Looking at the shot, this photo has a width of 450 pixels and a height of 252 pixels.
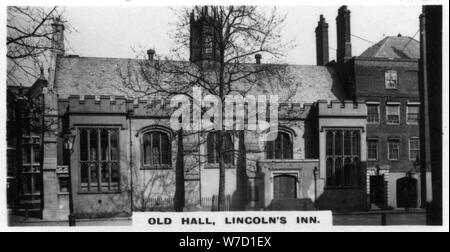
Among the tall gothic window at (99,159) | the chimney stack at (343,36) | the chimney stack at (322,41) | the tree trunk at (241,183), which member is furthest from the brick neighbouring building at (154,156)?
the chimney stack at (322,41)

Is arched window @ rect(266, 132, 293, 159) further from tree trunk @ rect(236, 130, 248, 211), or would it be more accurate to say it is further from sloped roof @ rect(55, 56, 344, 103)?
sloped roof @ rect(55, 56, 344, 103)

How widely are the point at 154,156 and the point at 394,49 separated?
1777 centimetres

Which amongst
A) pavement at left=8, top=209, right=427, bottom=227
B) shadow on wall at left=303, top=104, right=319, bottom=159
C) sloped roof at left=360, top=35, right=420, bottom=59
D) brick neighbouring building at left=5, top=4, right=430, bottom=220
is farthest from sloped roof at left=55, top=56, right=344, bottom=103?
pavement at left=8, top=209, right=427, bottom=227

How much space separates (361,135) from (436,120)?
1412 cm

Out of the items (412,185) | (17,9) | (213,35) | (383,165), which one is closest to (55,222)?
(213,35)

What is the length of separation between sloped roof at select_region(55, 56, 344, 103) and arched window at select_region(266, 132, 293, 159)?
239 cm

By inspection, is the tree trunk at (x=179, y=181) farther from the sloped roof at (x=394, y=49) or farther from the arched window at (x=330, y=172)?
the sloped roof at (x=394, y=49)

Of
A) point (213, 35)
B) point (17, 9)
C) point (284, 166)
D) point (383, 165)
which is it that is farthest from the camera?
point (383, 165)

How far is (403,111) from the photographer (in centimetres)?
2927

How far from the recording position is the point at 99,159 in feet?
78.3

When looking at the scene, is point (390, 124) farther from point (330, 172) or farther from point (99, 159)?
point (99, 159)
